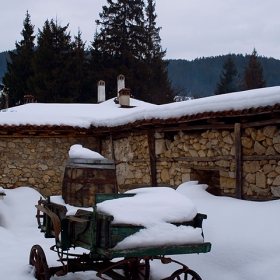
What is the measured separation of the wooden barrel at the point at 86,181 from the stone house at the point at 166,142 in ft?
5.18

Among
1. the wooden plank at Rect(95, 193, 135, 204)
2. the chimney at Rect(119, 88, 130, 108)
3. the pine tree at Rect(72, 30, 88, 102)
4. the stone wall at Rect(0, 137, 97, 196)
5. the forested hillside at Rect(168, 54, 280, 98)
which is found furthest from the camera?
the forested hillside at Rect(168, 54, 280, 98)

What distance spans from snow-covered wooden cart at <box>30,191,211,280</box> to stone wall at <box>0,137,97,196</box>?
18.4 feet

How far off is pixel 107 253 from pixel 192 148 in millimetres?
4378

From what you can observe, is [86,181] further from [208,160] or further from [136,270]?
[136,270]

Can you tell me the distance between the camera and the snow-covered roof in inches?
240

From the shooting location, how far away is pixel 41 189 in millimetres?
10414

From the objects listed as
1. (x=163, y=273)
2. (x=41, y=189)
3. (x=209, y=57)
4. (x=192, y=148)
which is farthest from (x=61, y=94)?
(x=209, y=57)

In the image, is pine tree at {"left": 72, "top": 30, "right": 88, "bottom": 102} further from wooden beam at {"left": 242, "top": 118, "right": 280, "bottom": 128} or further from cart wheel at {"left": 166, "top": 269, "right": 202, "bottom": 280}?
A: cart wheel at {"left": 166, "top": 269, "right": 202, "bottom": 280}

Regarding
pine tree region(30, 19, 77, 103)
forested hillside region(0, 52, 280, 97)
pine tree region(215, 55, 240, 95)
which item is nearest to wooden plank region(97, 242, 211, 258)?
pine tree region(30, 19, 77, 103)

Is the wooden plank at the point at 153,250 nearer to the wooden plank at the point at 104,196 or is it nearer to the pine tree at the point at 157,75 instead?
the wooden plank at the point at 104,196

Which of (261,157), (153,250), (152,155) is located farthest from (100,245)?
(152,155)

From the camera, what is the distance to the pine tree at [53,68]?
22172mm

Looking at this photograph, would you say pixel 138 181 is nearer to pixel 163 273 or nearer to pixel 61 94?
pixel 163 273

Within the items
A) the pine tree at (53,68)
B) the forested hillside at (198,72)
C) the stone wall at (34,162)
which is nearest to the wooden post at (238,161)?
the stone wall at (34,162)
